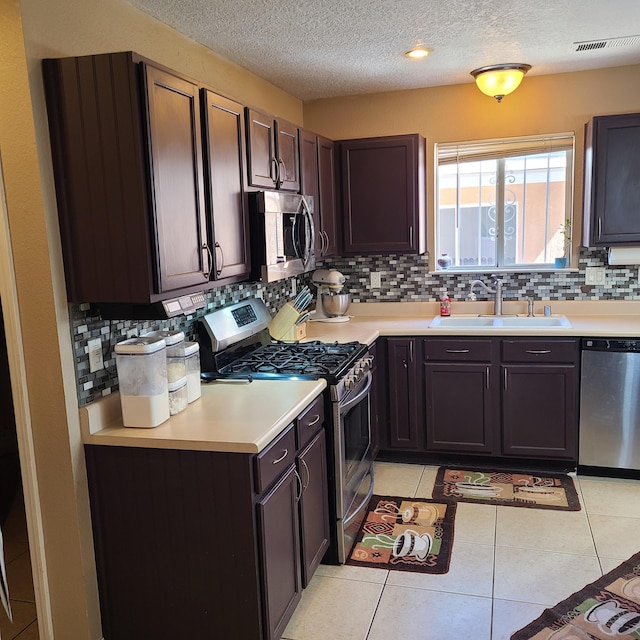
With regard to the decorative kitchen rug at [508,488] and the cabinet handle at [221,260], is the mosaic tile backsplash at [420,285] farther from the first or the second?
the decorative kitchen rug at [508,488]

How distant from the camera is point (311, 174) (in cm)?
370

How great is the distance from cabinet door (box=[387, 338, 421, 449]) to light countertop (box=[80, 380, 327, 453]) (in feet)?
4.35

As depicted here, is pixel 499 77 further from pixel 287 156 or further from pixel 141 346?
pixel 141 346

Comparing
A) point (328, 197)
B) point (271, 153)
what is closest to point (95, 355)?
point (271, 153)

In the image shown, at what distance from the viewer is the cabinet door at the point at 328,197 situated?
3887 mm

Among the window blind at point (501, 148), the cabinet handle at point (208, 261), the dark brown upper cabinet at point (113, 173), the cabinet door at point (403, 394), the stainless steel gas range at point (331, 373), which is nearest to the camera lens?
the dark brown upper cabinet at point (113, 173)

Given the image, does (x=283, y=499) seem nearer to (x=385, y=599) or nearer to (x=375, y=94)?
(x=385, y=599)

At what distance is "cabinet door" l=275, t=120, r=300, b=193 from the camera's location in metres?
3.20

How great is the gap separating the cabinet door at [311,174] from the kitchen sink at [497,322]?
928 mm

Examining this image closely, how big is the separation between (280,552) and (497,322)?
2.42 metres

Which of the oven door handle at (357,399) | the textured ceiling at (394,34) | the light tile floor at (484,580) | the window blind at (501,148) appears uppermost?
the textured ceiling at (394,34)

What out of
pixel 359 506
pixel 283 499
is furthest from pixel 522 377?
pixel 283 499

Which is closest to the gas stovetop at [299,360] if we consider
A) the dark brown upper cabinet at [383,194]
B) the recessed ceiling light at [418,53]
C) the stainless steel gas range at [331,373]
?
the stainless steel gas range at [331,373]

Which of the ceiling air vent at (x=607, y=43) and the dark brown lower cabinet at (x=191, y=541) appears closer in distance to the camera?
the dark brown lower cabinet at (x=191, y=541)
